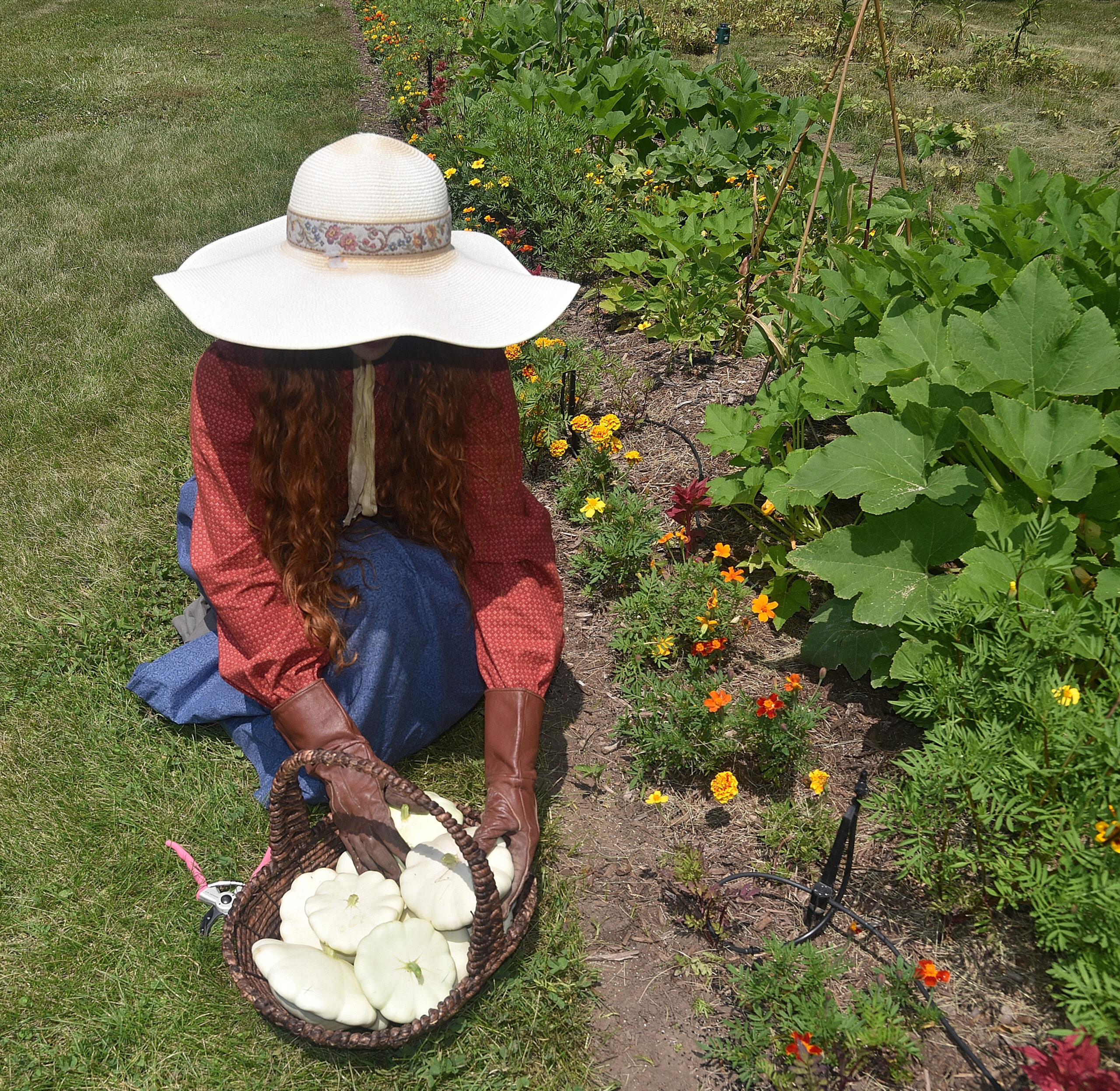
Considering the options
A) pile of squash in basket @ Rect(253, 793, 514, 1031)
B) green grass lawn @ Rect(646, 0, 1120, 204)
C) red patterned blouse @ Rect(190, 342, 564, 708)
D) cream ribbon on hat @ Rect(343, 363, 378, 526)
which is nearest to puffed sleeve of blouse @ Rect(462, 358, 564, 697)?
red patterned blouse @ Rect(190, 342, 564, 708)

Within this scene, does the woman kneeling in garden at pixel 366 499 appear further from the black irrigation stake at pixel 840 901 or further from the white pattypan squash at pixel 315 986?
the black irrigation stake at pixel 840 901

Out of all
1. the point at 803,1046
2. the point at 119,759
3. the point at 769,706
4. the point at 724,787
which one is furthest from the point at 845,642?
the point at 119,759

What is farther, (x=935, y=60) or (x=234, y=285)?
(x=935, y=60)

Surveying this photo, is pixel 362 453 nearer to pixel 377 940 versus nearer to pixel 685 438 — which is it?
pixel 377 940

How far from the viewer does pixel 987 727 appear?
190cm

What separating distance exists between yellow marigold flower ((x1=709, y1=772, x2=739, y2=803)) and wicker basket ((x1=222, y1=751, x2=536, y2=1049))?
44 centimetres

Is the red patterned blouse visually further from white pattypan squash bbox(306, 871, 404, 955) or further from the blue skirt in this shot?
white pattypan squash bbox(306, 871, 404, 955)

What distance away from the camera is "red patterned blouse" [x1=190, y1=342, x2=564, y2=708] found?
205 centimetres

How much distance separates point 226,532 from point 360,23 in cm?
1370

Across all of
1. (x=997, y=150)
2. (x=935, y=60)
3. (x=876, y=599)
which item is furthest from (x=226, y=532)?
(x=935, y=60)

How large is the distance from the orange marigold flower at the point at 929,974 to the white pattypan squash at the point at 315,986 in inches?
40.3

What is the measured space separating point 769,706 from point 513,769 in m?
0.62

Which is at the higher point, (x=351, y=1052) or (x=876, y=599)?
(x=876, y=599)

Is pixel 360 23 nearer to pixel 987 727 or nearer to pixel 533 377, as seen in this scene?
pixel 533 377
